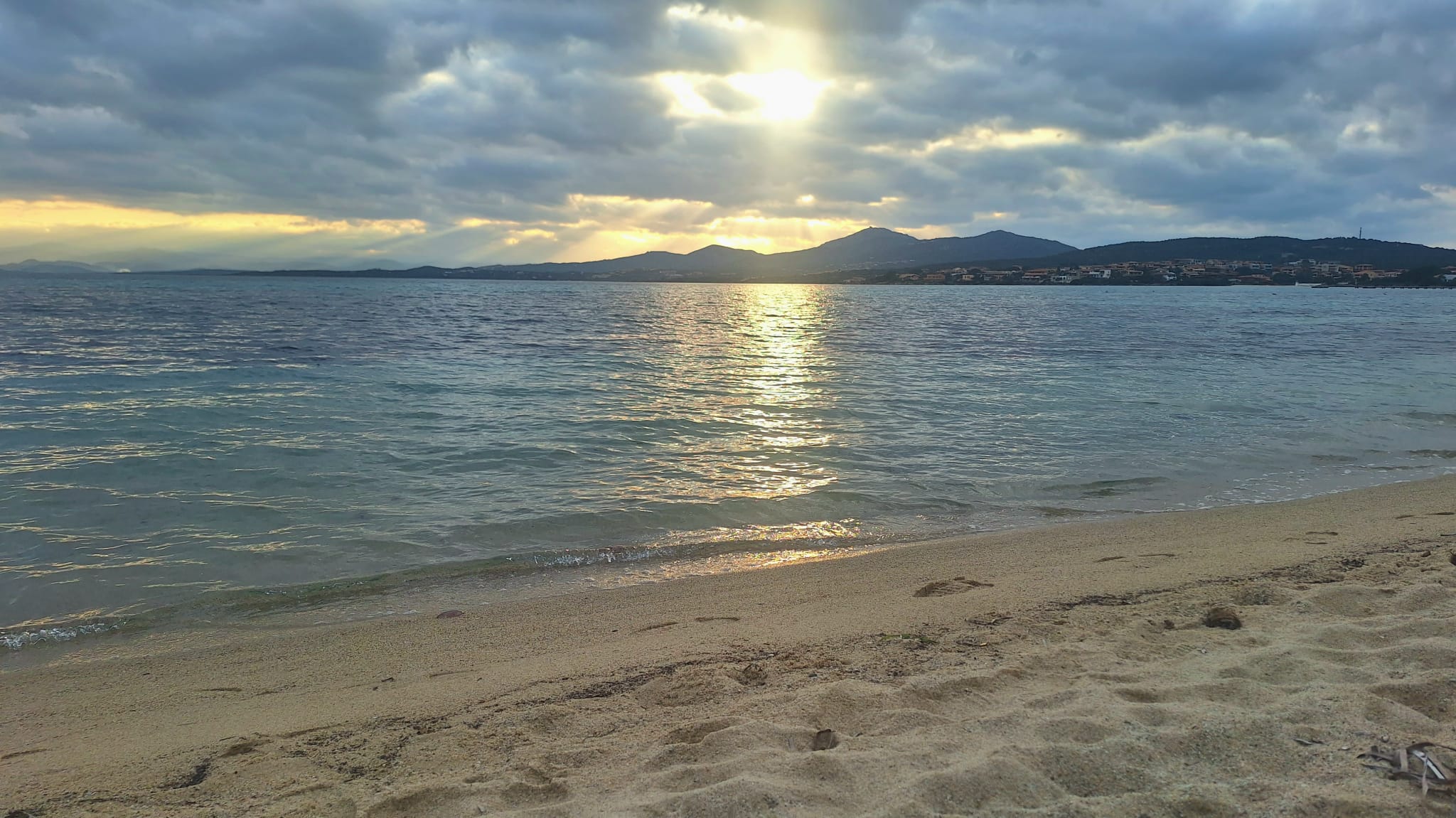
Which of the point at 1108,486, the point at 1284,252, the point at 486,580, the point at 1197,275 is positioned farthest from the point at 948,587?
the point at 1284,252

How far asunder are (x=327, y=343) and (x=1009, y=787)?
30989 millimetres

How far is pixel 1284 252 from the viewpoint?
162 m

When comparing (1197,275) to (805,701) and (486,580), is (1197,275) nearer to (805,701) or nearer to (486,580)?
(486,580)

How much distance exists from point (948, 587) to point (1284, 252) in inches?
7821

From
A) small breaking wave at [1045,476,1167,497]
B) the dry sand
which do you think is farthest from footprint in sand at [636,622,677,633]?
small breaking wave at [1045,476,1167,497]

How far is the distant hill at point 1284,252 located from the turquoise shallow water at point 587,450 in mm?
163330

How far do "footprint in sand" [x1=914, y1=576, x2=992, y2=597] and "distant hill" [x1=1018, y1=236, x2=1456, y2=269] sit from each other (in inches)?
7414

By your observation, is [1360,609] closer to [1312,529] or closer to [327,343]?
[1312,529]

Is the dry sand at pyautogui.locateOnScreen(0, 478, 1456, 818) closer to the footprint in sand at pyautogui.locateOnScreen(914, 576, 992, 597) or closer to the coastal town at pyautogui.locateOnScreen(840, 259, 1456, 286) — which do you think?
the footprint in sand at pyautogui.locateOnScreen(914, 576, 992, 597)

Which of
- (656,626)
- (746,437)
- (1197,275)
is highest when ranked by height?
(1197,275)

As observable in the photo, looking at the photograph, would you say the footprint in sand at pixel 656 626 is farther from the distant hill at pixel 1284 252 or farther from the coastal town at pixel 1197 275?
the distant hill at pixel 1284 252

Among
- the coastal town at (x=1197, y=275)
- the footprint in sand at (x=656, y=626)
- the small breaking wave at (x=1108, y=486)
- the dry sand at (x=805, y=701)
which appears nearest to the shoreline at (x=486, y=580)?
the dry sand at (x=805, y=701)

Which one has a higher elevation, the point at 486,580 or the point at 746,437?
the point at 746,437

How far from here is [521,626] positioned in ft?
19.0
